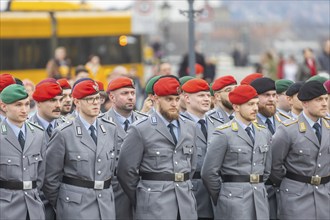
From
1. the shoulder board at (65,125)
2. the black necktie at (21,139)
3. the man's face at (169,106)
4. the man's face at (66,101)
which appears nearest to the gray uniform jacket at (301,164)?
the man's face at (169,106)

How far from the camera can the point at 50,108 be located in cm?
1224

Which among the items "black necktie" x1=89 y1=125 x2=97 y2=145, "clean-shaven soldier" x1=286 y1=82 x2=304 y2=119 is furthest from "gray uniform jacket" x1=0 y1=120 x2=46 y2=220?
"clean-shaven soldier" x1=286 y1=82 x2=304 y2=119

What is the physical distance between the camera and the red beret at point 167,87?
11680 millimetres

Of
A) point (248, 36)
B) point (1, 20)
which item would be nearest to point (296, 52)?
point (248, 36)

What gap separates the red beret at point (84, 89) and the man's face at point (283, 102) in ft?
10.5

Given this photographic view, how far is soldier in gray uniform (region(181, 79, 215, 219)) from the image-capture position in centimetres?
1262

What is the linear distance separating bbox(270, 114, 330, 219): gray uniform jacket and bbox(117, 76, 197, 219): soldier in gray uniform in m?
1.07

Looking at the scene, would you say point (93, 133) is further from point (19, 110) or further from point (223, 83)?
point (223, 83)

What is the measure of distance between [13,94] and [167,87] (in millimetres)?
1534

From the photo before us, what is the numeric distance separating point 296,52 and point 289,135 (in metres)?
41.0

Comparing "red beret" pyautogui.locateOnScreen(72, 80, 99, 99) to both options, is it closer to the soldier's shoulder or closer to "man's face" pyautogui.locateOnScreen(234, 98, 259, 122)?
"man's face" pyautogui.locateOnScreen(234, 98, 259, 122)

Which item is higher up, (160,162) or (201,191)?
(160,162)

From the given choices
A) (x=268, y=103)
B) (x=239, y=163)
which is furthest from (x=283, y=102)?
(x=239, y=163)

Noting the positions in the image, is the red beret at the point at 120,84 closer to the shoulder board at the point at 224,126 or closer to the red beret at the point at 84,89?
the red beret at the point at 84,89
